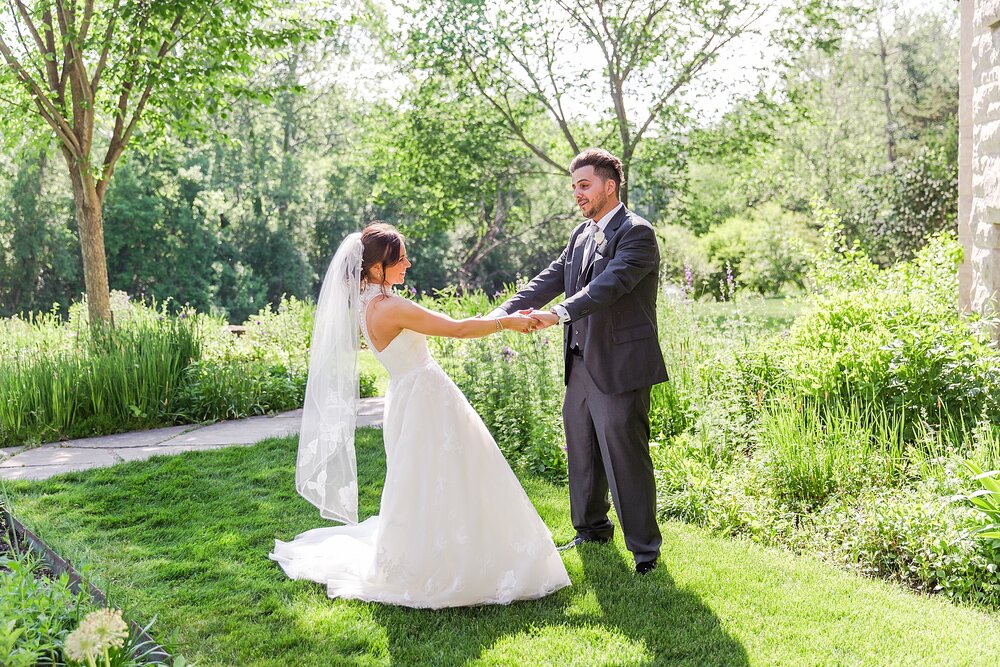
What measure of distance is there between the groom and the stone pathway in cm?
343

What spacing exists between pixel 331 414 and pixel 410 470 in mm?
504

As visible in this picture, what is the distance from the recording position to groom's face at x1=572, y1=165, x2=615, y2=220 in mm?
4008

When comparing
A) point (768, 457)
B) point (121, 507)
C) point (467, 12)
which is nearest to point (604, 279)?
point (768, 457)

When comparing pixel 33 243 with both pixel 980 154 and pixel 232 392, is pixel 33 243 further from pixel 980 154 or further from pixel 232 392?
pixel 980 154

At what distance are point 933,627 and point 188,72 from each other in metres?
7.75

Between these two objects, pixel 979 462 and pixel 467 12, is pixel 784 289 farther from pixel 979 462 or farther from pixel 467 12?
pixel 979 462

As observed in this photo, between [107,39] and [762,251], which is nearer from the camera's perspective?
[107,39]

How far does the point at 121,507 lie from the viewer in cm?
497

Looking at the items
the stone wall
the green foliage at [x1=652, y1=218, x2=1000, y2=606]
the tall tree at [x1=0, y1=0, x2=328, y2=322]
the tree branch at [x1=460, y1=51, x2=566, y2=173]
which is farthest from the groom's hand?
the tree branch at [x1=460, y1=51, x2=566, y2=173]

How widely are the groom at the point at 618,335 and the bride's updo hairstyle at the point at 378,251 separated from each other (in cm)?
68

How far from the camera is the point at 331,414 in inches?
153

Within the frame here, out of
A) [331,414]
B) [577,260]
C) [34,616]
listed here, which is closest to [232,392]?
[331,414]

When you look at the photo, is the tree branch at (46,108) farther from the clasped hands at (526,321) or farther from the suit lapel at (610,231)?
the suit lapel at (610,231)

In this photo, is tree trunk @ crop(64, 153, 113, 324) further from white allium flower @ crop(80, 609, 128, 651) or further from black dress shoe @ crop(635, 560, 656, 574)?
white allium flower @ crop(80, 609, 128, 651)
